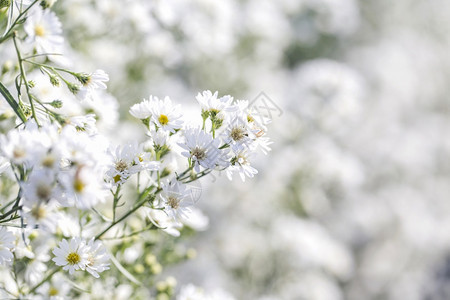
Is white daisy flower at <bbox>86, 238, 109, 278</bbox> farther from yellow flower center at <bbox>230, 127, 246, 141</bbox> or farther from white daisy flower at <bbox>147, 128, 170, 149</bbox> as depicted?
yellow flower center at <bbox>230, 127, 246, 141</bbox>

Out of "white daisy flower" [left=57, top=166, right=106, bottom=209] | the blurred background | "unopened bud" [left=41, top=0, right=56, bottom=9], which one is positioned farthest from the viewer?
the blurred background

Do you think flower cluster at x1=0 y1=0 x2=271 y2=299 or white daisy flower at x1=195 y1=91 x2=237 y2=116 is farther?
white daisy flower at x1=195 y1=91 x2=237 y2=116

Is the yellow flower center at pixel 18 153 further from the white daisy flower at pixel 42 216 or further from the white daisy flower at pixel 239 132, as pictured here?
the white daisy flower at pixel 239 132

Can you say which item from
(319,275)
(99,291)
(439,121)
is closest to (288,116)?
(319,275)

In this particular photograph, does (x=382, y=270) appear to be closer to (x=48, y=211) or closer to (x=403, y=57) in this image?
(x=403, y=57)

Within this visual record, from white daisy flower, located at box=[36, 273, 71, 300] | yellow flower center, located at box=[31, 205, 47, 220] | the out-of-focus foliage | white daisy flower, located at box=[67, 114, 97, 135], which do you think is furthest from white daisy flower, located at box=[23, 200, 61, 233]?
the out-of-focus foliage

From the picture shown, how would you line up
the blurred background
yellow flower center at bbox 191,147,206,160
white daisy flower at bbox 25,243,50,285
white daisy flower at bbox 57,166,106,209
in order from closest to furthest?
white daisy flower at bbox 57,166,106,209 < yellow flower center at bbox 191,147,206,160 < white daisy flower at bbox 25,243,50,285 < the blurred background

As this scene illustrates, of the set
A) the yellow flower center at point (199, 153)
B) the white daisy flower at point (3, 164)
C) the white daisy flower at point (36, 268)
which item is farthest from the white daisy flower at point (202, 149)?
the white daisy flower at point (36, 268)
